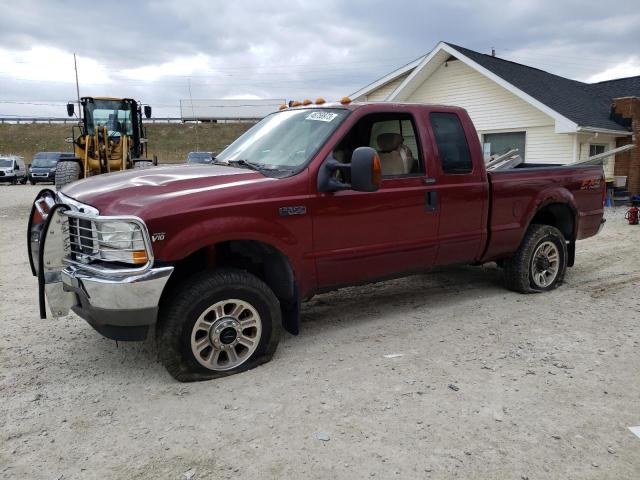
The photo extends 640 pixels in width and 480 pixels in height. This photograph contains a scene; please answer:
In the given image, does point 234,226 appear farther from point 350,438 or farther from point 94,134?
point 94,134

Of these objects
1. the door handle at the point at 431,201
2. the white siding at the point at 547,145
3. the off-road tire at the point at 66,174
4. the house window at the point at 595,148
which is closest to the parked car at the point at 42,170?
the off-road tire at the point at 66,174

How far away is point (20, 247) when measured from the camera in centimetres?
920

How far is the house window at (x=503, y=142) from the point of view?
1588cm

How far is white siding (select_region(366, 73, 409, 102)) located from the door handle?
15009 mm

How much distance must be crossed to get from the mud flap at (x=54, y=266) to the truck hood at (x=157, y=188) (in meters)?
0.23

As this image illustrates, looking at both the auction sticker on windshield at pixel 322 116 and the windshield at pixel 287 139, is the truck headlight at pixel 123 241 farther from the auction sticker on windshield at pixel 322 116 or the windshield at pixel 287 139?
the auction sticker on windshield at pixel 322 116

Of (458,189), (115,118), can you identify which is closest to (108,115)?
(115,118)

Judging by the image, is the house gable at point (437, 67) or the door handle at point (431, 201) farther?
the house gable at point (437, 67)

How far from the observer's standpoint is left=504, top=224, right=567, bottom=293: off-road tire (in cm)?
566

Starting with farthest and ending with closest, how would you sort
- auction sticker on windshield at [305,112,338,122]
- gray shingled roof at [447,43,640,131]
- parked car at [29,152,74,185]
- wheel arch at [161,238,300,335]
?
1. parked car at [29,152,74,185]
2. gray shingled roof at [447,43,640,131]
3. auction sticker on windshield at [305,112,338,122]
4. wheel arch at [161,238,300,335]

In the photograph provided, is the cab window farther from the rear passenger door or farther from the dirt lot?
the dirt lot

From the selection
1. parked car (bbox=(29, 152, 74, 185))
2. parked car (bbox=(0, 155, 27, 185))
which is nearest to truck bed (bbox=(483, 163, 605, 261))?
parked car (bbox=(29, 152, 74, 185))

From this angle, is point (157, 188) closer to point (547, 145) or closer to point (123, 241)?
point (123, 241)

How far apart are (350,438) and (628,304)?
395 cm
